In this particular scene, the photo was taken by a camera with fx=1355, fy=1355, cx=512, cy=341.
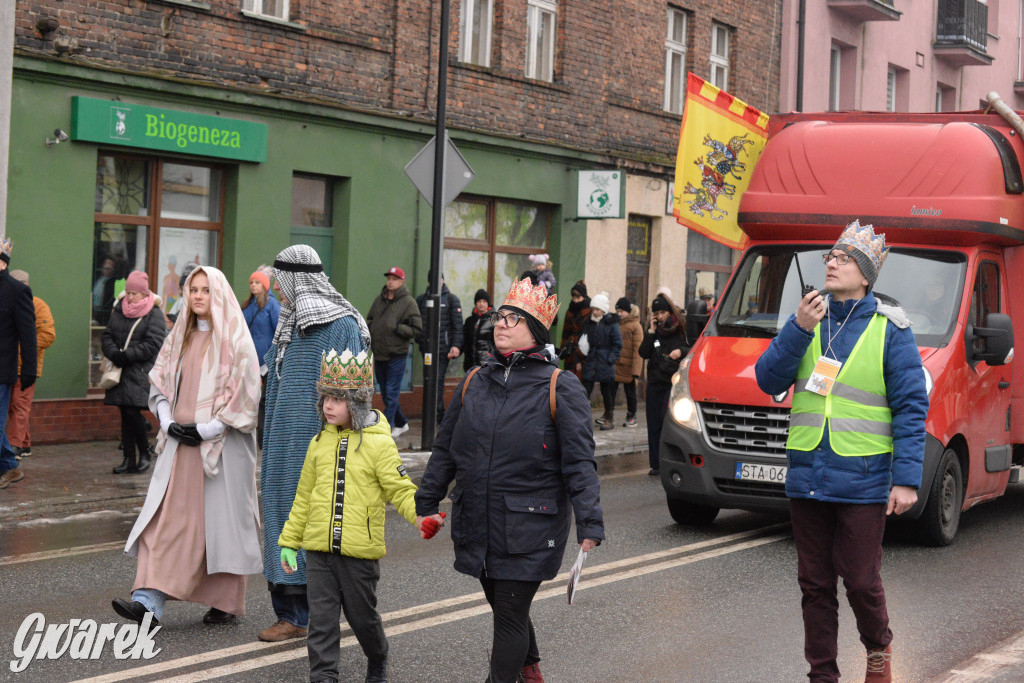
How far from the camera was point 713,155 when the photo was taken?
11148 millimetres

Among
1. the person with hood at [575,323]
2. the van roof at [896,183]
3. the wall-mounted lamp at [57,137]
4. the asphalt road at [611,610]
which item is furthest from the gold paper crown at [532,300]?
the person with hood at [575,323]

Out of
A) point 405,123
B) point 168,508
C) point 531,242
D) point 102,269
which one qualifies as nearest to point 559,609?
point 168,508

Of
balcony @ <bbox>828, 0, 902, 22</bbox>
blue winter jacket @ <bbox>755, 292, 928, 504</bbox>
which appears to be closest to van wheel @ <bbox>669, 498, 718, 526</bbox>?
blue winter jacket @ <bbox>755, 292, 928, 504</bbox>

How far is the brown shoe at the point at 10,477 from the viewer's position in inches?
446

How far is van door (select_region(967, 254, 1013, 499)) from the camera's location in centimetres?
984

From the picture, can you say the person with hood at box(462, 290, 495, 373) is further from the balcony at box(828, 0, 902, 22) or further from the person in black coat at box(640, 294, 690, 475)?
the balcony at box(828, 0, 902, 22)

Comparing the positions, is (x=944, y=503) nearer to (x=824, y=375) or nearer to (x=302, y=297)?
(x=824, y=375)

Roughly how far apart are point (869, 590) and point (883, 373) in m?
0.88

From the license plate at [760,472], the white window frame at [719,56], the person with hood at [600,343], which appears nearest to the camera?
the license plate at [760,472]

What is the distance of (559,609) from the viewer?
24.3ft

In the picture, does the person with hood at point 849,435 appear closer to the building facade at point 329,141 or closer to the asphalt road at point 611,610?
the asphalt road at point 611,610

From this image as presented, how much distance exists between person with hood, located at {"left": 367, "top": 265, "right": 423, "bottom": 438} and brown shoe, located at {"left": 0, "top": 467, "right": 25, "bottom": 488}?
497 cm

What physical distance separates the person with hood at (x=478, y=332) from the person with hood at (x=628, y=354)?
77.2 inches

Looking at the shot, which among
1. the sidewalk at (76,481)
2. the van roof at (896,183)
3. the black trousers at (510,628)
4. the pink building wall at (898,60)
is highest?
the pink building wall at (898,60)
